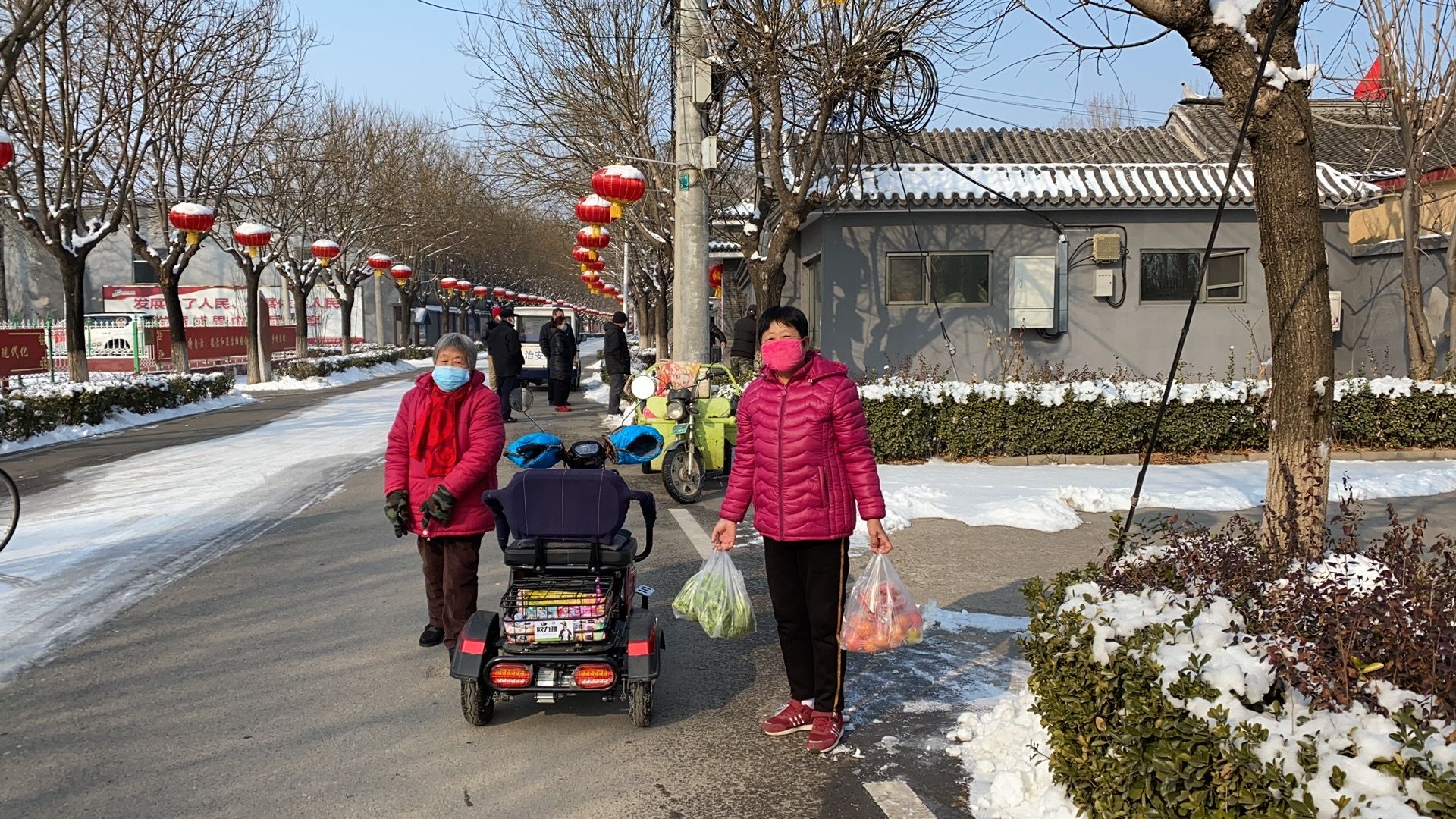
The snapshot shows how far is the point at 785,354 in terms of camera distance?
15.3ft

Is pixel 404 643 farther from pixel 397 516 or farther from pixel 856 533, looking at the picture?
pixel 856 533

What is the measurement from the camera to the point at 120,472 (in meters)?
13.4

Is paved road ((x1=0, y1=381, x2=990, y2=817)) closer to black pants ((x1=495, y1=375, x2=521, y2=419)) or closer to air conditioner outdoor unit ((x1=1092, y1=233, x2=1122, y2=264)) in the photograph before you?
black pants ((x1=495, y1=375, x2=521, y2=419))

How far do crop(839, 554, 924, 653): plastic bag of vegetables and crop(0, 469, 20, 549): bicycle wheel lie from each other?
6.90 m

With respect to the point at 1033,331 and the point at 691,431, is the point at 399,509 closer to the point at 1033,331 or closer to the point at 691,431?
the point at 691,431

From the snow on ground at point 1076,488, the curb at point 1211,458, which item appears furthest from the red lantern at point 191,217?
the curb at point 1211,458

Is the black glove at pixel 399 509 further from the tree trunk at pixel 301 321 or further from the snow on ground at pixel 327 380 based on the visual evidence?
the tree trunk at pixel 301 321

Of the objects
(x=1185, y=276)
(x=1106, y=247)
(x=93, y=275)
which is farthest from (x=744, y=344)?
(x=93, y=275)

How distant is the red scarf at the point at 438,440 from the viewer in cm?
550

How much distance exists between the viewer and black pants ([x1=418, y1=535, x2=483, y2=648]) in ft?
18.0

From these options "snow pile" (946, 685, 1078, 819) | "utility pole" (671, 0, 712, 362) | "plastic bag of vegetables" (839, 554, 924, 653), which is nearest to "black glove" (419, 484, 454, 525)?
"plastic bag of vegetables" (839, 554, 924, 653)

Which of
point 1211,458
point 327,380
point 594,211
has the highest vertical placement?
point 594,211

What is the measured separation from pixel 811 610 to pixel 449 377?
2.10 m

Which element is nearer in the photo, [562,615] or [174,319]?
[562,615]
